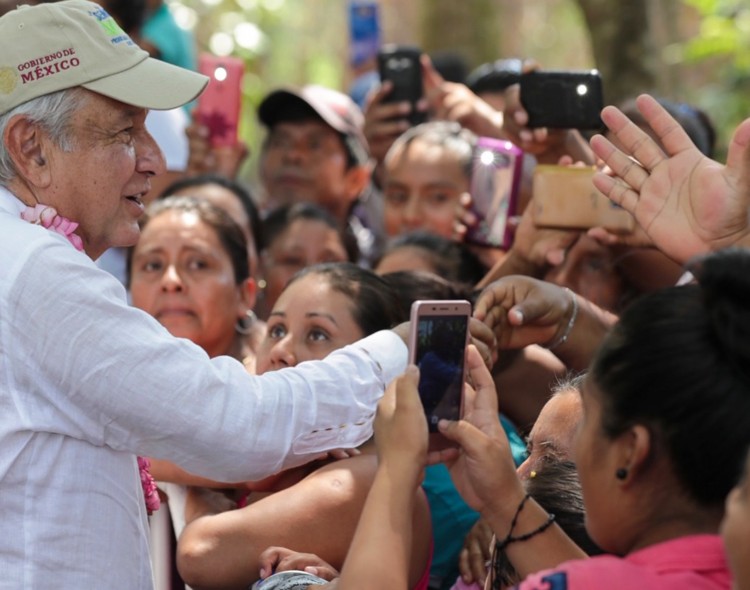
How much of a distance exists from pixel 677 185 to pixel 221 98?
2.92 metres

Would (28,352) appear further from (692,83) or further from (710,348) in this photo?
(692,83)

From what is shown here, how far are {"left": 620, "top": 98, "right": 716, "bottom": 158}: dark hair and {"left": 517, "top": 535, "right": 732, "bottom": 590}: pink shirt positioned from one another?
8.78 feet

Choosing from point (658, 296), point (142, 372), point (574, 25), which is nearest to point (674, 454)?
point (658, 296)

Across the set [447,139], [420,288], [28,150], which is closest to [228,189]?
[447,139]

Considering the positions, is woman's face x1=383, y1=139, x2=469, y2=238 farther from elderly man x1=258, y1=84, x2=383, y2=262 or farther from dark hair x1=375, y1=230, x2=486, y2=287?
elderly man x1=258, y1=84, x2=383, y2=262

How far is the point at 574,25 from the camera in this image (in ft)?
47.8

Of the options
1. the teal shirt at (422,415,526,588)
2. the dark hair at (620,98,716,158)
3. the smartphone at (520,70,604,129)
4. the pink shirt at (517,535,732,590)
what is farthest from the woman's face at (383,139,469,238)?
the pink shirt at (517,535,732,590)

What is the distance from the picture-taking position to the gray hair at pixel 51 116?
2576 millimetres

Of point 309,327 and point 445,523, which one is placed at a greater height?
point 309,327

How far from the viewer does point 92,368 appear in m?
2.35

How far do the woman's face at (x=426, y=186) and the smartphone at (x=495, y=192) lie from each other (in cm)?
56

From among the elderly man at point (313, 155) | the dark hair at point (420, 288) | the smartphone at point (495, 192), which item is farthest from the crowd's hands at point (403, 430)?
the elderly man at point (313, 155)

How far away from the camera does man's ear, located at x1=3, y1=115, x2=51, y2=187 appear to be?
2.58 metres

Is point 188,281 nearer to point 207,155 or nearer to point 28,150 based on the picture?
point 207,155
